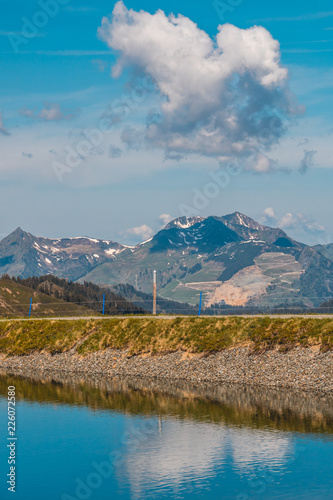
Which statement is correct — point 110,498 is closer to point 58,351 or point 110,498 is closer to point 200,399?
point 200,399

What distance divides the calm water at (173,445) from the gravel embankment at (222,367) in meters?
2.88

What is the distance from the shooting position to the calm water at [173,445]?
30812mm

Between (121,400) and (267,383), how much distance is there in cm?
1359

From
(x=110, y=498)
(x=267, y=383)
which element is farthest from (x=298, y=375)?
(x=110, y=498)

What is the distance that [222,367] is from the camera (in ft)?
206

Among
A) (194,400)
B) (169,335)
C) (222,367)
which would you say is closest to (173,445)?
(194,400)

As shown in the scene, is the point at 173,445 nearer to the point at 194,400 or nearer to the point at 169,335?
the point at 194,400

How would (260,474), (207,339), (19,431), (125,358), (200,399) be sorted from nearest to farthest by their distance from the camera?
(260,474) < (19,431) < (200,399) < (207,339) < (125,358)

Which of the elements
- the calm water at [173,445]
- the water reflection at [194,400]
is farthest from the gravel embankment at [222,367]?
the calm water at [173,445]

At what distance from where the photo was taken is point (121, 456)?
3656cm

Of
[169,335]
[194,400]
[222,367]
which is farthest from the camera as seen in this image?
[169,335]

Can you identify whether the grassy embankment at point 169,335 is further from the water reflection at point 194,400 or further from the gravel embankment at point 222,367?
A: the water reflection at point 194,400

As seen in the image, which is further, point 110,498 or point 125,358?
point 125,358

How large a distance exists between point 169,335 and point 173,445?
33235 mm
